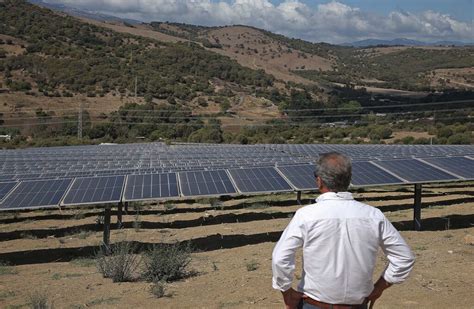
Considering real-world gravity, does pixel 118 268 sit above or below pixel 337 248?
below

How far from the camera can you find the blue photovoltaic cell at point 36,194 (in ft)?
42.1

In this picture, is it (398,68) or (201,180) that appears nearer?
(201,180)

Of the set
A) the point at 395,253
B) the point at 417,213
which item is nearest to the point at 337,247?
the point at 395,253

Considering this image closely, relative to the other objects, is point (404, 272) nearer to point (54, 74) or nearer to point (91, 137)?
point (91, 137)

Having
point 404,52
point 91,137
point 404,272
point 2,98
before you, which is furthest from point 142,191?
point 404,52

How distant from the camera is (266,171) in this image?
15688mm

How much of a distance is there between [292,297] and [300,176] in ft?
35.1

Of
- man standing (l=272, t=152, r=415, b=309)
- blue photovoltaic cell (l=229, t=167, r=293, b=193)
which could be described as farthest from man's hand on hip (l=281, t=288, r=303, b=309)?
blue photovoltaic cell (l=229, t=167, r=293, b=193)

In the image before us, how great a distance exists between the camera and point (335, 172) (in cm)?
425

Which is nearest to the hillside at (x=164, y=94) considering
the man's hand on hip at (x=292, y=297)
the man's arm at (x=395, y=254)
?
the man's arm at (x=395, y=254)

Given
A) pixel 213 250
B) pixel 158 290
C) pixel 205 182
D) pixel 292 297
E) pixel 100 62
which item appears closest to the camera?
pixel 292 297

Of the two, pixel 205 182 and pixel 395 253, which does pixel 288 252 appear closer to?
pixel 395 253

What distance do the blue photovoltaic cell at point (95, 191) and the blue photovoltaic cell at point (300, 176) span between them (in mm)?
4284

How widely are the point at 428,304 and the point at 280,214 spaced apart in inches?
448
